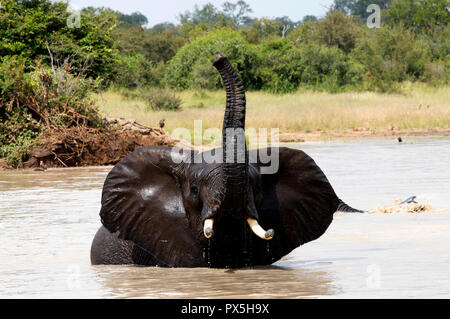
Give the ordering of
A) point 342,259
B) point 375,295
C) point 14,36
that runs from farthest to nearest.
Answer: point 14,36 < point 342,259 < point 375,295

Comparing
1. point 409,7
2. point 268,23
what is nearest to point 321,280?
point 409,7

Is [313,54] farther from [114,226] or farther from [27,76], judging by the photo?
[114,226]

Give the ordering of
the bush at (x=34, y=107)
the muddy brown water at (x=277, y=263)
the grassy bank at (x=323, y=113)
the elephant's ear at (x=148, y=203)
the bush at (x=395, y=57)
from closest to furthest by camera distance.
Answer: the muddy brown water at (x=277, y=263)
the elephant's ear at (x=148, y=203)
the bush at (x=34, y=107)
the grassy bank at (x=323, y=113)
the bush at (x=395, y=57)

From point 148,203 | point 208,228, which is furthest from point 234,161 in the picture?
point 148,203

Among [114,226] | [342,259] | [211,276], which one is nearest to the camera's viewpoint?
[211,276]

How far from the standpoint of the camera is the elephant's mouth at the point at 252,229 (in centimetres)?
518

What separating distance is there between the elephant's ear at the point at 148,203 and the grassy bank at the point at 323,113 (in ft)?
60.2

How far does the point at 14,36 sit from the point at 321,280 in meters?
20.6

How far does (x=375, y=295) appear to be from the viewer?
520 cm

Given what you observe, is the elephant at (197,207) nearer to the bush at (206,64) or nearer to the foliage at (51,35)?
the foliage at (51,35)

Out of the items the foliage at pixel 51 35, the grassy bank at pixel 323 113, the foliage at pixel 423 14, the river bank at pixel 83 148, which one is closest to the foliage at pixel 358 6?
the foliage at pixel 423 14

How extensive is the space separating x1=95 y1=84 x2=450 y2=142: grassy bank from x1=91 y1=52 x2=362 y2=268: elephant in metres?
18.4

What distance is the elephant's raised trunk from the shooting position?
504 cm

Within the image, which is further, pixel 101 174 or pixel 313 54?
pixel 313 54
